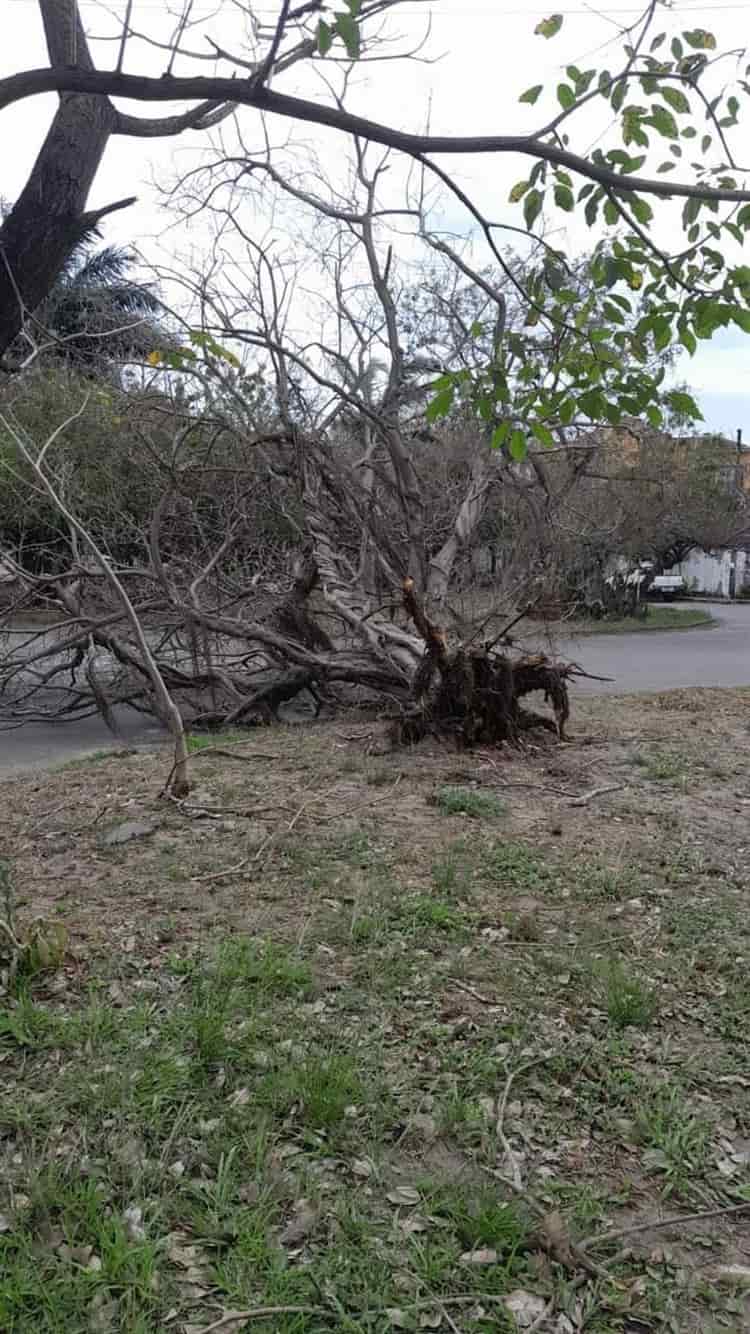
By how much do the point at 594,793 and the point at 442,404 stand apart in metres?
3.71

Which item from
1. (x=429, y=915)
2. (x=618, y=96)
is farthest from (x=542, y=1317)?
(x=618, y=96)

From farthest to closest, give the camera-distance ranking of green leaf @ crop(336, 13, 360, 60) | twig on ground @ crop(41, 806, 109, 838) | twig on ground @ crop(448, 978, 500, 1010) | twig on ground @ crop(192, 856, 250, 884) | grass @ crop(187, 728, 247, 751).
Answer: grass @ crop(187, 728, 247, 751) → twig on ground @ crop(41, 806, 109, 838) → twig on ground @ crop(192, 856, 250, 884) → twig on ground @ crop(448, 978, 500, 1010) → green leaf @ crop(336, 13, 360, 60)

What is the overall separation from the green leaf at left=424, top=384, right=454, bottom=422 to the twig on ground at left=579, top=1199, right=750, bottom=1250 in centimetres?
205

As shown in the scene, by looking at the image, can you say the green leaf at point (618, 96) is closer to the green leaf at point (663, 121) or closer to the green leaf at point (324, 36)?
the green leaf at point (663, 121)

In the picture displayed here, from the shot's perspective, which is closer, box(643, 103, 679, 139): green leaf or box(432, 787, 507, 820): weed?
box(643, 103, 679, 139): green leaf

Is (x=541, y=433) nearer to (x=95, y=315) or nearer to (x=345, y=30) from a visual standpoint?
(x=345, y=30)

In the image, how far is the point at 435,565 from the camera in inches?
388

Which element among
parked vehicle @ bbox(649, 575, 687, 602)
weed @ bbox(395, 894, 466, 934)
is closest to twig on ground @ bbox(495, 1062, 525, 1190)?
weed @ bbox(395, 894, 466, 934)

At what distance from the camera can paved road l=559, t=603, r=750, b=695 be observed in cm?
1427

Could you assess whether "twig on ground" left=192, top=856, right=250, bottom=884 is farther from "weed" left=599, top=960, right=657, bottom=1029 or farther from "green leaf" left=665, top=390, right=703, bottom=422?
"green leaf" left=665, top=390, right=703, bottom=422

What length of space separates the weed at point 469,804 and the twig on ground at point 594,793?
47 centimetres

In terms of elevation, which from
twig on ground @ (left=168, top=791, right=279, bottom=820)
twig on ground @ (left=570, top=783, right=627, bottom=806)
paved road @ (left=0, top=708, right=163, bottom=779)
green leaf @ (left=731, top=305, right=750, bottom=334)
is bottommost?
paved road @ (left=0, top=708, right=163, bottom=779)

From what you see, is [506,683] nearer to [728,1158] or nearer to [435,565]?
[435,565]

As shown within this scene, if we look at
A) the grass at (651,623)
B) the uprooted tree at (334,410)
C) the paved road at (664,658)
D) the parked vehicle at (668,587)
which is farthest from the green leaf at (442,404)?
the parked vehicle at (668,587)
